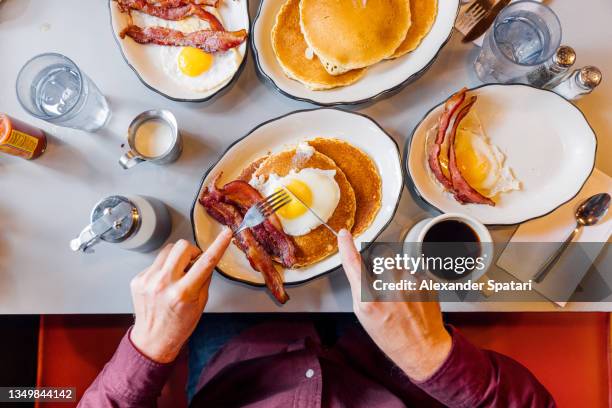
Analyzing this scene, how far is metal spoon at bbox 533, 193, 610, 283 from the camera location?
1258 millimetres

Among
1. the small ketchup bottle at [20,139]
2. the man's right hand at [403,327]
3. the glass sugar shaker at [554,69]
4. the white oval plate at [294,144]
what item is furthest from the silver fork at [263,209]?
the glass sugar shaker at [554,69]

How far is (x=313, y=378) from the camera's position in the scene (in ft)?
4.15

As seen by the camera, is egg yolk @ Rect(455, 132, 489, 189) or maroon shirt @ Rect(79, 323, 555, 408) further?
egg yolk @ Rect(455, 132, 489, 189)

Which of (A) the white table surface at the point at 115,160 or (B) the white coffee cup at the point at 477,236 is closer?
(B) the white coffee cup at the point at 477,236

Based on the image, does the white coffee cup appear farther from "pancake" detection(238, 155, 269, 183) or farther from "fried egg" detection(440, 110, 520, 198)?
"pancake" detection(238, 155, 269, 183)

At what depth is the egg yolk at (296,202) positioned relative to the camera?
127 centimetres

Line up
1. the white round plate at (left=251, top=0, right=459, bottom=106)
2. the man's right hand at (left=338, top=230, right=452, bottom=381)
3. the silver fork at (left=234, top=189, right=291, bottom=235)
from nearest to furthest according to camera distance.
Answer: the man's right hand at (left=338, top=230, right=452, bottom=381) < the silver fork at (left=234, top=189, right=291, bottom=235) < the white round plate at (left=251, top=0, right=459, bottom=106)

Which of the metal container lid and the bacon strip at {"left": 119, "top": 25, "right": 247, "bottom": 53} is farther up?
the bacon strip at {"left": 119, "top": 25, "right": 247, "bottom": 53}

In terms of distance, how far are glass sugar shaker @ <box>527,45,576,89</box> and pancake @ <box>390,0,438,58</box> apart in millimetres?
338

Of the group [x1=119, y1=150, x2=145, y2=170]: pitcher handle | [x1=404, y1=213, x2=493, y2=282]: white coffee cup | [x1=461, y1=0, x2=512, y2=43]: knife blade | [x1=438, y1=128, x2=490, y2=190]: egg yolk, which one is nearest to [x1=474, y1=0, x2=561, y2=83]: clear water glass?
[x1=461, y1=0, x2=512, y2=43]: knife blade

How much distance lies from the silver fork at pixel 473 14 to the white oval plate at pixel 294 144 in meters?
0.43

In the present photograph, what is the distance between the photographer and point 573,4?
1382 mm

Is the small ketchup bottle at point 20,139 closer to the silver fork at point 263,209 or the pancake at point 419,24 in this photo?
the silver fork at point 263,209

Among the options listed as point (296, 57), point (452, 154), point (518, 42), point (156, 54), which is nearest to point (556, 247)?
point (452, 154)
